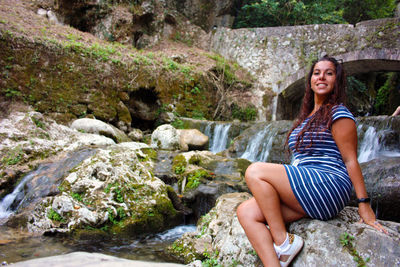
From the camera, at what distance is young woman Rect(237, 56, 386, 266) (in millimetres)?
1576

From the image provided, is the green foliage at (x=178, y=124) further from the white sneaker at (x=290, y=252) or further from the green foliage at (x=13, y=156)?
the white sneaker at (x=290, y=252)

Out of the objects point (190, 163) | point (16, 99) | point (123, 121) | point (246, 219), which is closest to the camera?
point (246, 219)

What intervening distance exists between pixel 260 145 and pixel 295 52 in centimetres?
615

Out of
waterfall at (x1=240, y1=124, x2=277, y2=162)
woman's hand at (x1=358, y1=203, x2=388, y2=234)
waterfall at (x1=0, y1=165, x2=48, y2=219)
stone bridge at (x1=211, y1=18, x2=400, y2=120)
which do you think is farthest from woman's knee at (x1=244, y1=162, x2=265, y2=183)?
stone bridge at (x1=211, y1=18, x2=400, y2=120)

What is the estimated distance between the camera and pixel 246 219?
1.71m

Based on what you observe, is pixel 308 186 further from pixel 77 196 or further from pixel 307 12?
pixel 307 12

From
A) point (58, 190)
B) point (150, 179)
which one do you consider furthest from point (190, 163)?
point (58, 190)

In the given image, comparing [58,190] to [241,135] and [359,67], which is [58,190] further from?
[359,67]

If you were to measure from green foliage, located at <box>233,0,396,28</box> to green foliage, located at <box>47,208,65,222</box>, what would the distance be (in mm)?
13064

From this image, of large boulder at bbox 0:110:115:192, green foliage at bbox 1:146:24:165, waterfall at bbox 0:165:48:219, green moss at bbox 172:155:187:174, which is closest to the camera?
waterfall at bbox 0:165:48:219

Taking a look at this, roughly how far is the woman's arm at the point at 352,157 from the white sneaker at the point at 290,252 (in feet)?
1.46

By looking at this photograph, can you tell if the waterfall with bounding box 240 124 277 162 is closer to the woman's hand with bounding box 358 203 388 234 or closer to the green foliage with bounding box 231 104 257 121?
the green foliage with bounding box 231 104 257 121

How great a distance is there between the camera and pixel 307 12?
42.4 feet

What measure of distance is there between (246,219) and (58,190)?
300cm
